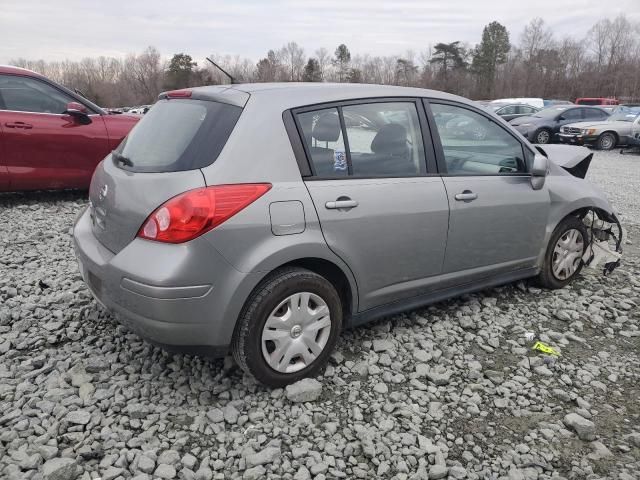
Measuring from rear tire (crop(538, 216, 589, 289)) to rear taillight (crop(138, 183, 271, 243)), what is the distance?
113 inches

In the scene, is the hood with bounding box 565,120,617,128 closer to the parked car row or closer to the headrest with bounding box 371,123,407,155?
the parked car row

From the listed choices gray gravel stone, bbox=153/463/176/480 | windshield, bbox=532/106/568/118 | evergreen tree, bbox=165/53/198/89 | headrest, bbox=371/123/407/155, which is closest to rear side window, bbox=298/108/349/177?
headrest, bbox=371/123/407/155

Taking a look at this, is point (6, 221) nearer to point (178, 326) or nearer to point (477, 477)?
point (178, 326)

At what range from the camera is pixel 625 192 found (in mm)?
9859

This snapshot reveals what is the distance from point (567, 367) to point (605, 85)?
7275 centimetres

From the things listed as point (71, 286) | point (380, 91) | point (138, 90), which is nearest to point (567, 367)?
point (380, 91)

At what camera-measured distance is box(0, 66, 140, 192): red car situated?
21.4 feet

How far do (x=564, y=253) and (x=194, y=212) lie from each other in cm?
332

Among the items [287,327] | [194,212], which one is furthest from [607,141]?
[194,212]

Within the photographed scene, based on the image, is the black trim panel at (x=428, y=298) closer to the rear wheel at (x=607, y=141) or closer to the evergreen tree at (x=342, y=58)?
the rear wheel at (x=607, y=141)

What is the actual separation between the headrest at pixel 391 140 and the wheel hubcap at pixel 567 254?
187cm

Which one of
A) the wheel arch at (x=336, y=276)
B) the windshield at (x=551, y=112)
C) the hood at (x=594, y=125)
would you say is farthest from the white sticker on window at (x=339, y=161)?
the windshield at (x=551, y=112)

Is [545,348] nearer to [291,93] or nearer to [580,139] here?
[291,93]

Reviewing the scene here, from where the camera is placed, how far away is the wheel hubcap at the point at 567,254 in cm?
442
